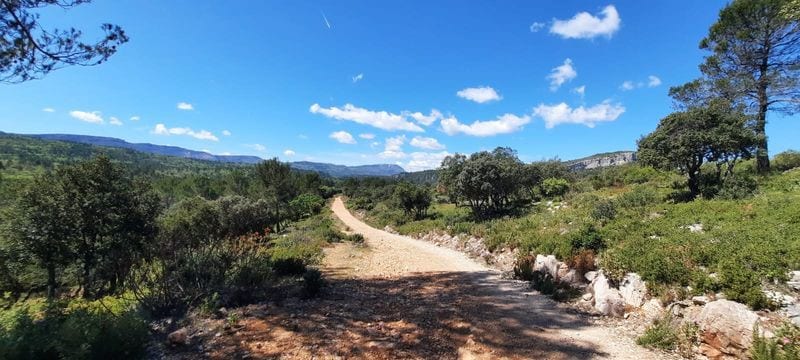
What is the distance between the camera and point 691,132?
14.8 metres

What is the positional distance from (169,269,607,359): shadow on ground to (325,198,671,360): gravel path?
0.02 meters

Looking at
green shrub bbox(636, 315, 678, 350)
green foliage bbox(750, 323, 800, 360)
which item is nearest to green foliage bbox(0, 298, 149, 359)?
green shrub bbox(636, 315, 678, 350)

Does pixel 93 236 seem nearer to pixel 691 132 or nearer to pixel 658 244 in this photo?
pixel 658 244

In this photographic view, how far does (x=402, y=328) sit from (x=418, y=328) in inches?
11.8

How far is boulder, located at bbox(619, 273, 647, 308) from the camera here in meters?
7.23

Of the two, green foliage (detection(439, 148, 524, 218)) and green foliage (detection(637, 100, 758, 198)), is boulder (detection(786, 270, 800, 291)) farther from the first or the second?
green foliage (detection(439, 148, 524, 218))

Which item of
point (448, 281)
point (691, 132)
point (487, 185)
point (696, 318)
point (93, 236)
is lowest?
point (93, 236)

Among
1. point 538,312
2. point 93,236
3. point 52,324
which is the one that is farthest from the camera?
point 93,236

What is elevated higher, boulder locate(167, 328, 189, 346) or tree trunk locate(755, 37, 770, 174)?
tree trunk locate(755, 37, 770, 174)

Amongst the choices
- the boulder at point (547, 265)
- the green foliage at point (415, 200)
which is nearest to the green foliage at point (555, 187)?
the green foliage at point (415, 200)

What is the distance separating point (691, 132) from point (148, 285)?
19.5 m

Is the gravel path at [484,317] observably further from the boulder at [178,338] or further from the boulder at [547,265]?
the boulder at [178,338]

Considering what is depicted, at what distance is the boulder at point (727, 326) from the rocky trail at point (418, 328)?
0.75m

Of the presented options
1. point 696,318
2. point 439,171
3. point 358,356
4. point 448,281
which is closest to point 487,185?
point 439,171
